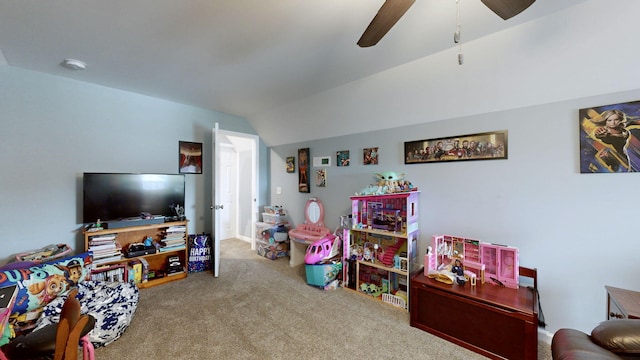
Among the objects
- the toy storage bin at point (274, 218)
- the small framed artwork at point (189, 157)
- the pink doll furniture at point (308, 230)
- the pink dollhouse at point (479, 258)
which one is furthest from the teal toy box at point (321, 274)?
the small framed artwork at point (189, 157)

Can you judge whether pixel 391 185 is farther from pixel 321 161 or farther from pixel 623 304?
pixel 623 304

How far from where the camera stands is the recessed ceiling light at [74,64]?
91.9 inches

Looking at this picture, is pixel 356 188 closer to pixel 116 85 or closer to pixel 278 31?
pixel 278 31

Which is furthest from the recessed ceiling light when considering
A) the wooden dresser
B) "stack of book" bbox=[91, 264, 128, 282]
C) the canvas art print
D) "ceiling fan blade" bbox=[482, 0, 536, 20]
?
the wooden dresser

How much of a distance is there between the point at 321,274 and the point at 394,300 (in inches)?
33.4

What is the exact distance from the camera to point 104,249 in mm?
2766

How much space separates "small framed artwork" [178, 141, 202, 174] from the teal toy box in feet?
7.94

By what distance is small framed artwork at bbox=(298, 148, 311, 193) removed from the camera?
12.8 ft

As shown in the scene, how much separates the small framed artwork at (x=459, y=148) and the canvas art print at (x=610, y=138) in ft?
1.60

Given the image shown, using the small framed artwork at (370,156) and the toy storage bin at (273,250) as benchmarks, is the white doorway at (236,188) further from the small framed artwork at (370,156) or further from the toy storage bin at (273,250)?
the small framed artwork at (370,156)

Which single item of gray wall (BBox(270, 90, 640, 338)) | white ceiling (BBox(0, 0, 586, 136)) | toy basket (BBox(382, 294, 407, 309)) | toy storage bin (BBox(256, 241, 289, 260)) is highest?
white ceiling (BBox(0, 0, 586, 136))

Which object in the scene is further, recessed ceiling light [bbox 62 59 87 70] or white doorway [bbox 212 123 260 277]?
white doorway [bbox 212 123 260 277]

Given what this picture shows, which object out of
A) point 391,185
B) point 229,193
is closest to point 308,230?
point 391,185

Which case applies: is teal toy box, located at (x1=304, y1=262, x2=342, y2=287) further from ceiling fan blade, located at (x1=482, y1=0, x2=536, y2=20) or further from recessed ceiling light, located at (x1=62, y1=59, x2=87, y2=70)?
recessed ceiling light, located at (x1=62, y1=59, x2=87, y2=70)
